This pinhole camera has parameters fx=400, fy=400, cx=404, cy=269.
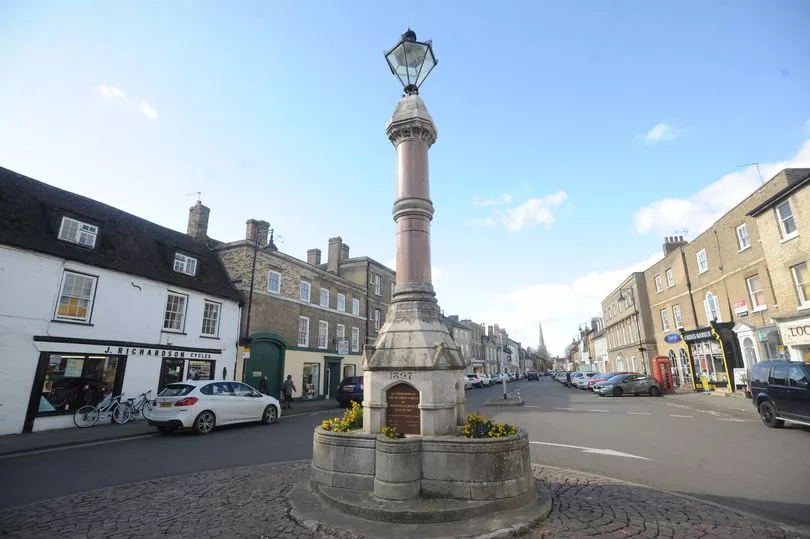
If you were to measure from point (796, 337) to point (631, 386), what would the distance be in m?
9.48

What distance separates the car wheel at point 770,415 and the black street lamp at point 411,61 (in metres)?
12.9

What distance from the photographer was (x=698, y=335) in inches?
957

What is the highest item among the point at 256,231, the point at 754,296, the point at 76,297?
the point at 256,231

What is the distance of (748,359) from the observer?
20500mm

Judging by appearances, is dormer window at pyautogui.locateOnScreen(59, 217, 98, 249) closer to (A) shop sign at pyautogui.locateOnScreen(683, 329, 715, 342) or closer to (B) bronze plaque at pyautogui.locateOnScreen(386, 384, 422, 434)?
(B) bronze plaque at pyautogui.locateOnScreen(386, 384, 422, 434)

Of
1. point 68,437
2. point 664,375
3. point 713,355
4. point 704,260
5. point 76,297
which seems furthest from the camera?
point 664,375

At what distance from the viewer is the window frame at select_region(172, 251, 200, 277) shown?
→ 1870 cm

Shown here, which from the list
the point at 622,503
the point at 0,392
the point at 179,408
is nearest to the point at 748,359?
the point at 622,503

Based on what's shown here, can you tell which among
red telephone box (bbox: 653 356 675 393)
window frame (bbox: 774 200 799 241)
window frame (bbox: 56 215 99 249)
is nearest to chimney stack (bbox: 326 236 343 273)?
window frame (bbox: 56 215 99 249)

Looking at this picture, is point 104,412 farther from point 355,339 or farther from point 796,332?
point 796,332

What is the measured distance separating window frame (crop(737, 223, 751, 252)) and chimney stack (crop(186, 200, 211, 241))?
28.8m

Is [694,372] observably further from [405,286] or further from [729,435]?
[405,286]

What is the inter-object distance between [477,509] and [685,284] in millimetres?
28510

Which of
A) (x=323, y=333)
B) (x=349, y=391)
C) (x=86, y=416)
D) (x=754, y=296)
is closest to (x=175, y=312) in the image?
(x=86, y=416)
